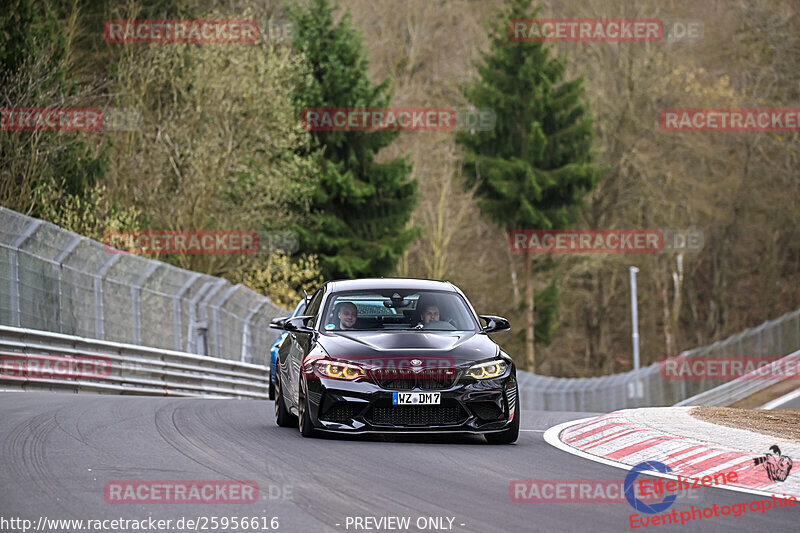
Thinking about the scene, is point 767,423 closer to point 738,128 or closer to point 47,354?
point 47,354

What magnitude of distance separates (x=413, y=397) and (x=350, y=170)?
40.1 metres

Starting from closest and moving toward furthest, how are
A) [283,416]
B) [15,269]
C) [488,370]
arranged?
1. [488,370]
2. [283,416]
3. [15,269]

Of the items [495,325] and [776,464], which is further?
[495,325]

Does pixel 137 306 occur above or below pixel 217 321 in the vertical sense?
above

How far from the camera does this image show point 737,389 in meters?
39.9

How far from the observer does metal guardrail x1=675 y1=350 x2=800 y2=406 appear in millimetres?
39062

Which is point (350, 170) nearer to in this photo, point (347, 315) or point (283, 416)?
point (283, 416)

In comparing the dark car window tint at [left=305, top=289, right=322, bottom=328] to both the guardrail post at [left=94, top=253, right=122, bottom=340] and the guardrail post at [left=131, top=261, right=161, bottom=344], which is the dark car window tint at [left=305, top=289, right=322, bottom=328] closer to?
the guardrail post at [left=94, top=253, right=122, bottom=340]

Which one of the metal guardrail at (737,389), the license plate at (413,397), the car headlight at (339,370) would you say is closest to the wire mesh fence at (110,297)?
the car headlight at (339,370)

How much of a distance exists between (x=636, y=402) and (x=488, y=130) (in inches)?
826

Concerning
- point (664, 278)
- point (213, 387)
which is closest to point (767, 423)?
point (213, 387)

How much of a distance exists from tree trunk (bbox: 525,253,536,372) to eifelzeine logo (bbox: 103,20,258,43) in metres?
19.4

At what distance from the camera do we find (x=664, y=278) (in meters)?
66.8

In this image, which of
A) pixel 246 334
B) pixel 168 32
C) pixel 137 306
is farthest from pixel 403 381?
pixel 168 32
